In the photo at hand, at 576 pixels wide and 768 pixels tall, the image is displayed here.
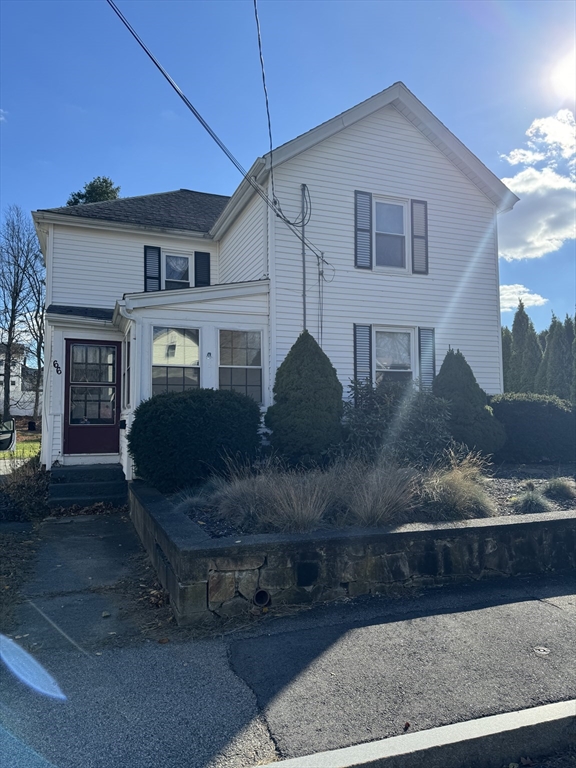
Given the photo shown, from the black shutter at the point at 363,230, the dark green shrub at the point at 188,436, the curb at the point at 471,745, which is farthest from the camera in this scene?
the black shutter at the point at 363,230

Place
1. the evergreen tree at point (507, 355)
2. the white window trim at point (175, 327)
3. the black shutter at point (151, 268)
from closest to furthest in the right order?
the white window trim at point (175, 327) → the black shutter at point (151, 268) → the evergreen tree at point (507, 355)

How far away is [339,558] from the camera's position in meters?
5.15

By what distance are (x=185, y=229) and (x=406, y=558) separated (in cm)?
1050

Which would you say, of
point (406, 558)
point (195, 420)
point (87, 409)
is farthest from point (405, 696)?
point (87, 409)

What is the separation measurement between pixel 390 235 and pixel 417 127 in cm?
260

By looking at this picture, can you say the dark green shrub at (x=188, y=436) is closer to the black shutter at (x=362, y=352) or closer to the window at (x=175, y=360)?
the window at (x=175, y=360)

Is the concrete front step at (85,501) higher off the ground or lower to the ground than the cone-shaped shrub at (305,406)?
lower

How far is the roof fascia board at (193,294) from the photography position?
963 centimetres

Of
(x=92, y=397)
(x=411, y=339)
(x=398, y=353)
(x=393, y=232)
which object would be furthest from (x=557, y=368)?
(x=92, y=397)

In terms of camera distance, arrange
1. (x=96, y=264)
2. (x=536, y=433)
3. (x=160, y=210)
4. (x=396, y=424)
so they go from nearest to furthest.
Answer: (x=396, y=424)
(x=536, y=433)
(x=96, y=264)
(x=160, y=210)

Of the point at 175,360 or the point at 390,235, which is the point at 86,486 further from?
the point at 390,235

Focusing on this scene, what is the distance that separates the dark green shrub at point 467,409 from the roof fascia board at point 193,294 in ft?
13.0

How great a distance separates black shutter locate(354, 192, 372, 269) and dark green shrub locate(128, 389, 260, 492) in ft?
15.6

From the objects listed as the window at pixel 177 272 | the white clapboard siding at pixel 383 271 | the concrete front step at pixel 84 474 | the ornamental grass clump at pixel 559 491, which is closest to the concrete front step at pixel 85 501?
the concrete front step at pixel 84 474
